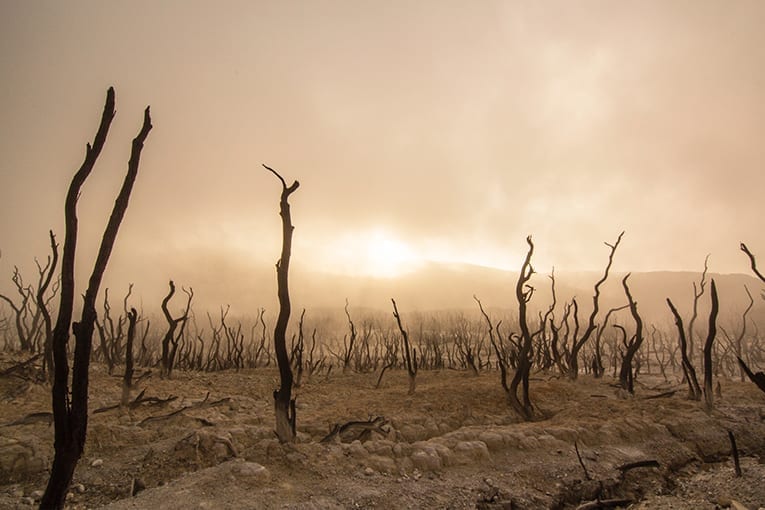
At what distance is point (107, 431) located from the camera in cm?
686

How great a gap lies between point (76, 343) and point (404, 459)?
4436 mm

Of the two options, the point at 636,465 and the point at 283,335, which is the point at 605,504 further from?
the point at 283,335

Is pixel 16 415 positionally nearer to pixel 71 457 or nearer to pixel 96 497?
pixel 96 497

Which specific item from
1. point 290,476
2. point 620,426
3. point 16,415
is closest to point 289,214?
point 290,476

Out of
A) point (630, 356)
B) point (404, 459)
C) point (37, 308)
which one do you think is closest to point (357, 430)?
point (404, 459)

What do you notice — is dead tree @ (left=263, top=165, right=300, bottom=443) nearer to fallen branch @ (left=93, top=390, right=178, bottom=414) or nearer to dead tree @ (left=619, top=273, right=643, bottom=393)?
fallen branch @ (left=93, top=390, right=178, bottom=414)

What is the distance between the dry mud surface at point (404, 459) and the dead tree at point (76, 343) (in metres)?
1.07

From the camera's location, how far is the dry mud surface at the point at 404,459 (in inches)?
194

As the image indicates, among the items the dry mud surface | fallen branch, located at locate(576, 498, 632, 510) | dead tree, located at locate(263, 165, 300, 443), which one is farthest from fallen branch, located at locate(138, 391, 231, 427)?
fallen branch, located at locate(576, 498, 632, 510)

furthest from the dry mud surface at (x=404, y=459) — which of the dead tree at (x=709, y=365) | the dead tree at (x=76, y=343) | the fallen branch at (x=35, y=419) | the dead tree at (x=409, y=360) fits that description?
the dead tree at (x=409, y=360)

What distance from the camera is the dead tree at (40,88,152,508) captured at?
144 inches

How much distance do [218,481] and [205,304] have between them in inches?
5622

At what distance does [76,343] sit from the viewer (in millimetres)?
3830

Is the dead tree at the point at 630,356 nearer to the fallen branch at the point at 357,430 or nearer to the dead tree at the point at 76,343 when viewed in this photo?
the fallen branch at the point at 357,430
